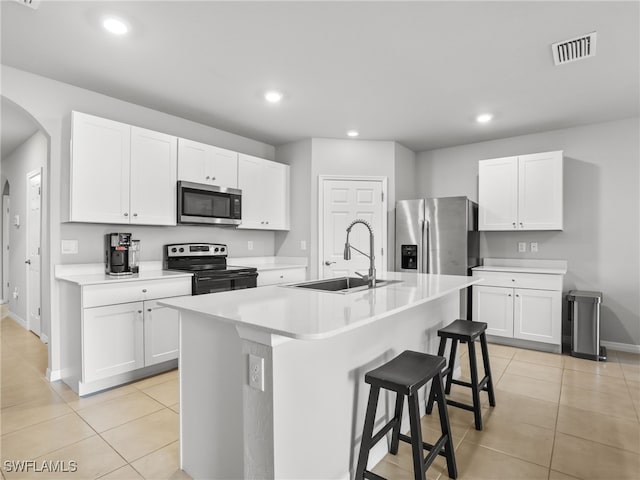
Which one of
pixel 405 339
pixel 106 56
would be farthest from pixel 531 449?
pixel 106 56

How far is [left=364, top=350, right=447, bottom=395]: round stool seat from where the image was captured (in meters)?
1.50

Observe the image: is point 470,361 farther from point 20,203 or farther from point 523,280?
point 20,203

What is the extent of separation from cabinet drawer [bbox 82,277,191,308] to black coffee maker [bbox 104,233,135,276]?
272 millimetres

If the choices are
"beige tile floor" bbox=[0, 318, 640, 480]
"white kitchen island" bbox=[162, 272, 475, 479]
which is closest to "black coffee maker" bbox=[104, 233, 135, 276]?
"beige tile floor" bbox=[0, 318, 640, 480]

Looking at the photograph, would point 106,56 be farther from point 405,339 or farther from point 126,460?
point 405,339

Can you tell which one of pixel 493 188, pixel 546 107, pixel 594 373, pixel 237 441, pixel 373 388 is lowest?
pixel 594 373

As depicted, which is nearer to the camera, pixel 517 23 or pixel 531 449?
pixel 531 449

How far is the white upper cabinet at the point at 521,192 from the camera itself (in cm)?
399

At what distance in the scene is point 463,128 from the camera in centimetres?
425

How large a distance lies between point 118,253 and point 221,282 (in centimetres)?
93

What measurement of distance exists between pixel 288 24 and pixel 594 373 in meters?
3.88

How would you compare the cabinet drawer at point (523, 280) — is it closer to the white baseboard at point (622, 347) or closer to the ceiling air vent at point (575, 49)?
the white baseboard at point (622, 347)

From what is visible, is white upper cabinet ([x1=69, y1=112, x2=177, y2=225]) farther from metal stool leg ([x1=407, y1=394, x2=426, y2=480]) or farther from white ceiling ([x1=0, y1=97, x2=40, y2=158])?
→ metal stool leg ([x1=407, y1=394, x2=426, y2=480])

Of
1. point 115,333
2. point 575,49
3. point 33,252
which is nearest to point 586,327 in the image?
point 575,49
